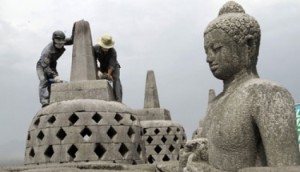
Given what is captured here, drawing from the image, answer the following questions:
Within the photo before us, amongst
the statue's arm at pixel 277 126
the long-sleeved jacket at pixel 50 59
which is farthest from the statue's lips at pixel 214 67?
the long-sleeved jacket at pixel 50 59

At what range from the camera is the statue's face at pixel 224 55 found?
11.2ft

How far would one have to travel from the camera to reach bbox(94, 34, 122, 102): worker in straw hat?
9.43 m

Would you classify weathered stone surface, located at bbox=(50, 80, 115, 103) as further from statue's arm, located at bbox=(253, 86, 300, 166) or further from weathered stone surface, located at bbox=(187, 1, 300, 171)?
statue's arm, located at bbox=(253, 86, 300, 166)

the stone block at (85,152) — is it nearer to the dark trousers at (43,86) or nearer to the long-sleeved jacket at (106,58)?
the dark trousers at (43,86)

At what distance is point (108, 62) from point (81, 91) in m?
1.27

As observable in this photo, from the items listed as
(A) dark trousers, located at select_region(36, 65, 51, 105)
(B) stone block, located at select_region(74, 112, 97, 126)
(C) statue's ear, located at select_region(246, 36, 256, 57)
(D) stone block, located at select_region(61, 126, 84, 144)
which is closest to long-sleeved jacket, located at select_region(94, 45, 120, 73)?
(A) dark trousers, located at select_region(36, 65, 51, 105)

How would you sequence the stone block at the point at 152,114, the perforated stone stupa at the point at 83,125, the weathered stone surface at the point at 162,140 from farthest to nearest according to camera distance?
the stone block at the point at 152,114
the weathered stone surface at the point at 162,140
the perforated stone stupa at the point at 83,125

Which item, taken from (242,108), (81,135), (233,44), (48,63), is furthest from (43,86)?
(242,108)

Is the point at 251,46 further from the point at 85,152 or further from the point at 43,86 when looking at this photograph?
the point at 43,86

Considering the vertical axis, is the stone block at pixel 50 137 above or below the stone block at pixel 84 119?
below

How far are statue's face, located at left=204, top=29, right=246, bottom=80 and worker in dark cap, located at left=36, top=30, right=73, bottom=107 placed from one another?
615 centimetres

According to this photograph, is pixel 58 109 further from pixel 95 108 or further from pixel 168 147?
pixel 168 147

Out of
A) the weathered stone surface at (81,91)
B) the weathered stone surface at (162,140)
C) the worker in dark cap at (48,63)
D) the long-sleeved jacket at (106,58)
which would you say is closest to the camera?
the weathered stone surface at (81,91)

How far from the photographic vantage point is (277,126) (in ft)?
10.0
